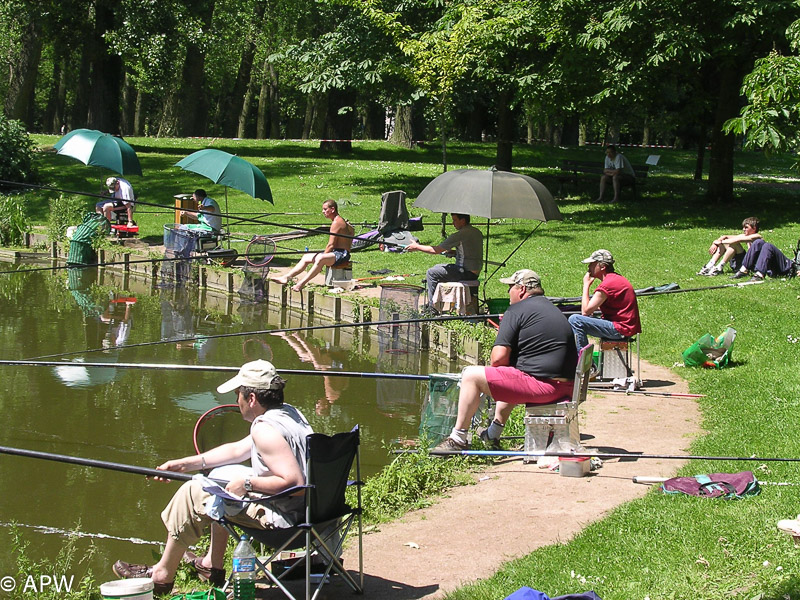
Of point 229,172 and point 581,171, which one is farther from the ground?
point 581,171

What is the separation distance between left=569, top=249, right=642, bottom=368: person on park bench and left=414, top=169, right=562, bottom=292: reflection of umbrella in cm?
167

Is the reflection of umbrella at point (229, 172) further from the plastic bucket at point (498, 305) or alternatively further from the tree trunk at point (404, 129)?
the tree trunk at point (404, 129)

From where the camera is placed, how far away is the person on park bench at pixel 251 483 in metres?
4.80

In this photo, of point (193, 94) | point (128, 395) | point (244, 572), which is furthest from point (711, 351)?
point (193, 94)

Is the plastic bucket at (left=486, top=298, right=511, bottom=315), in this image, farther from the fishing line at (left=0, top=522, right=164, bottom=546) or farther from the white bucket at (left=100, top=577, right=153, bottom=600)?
the white bucket at (left=100, top=577, right=153, bottom=600)

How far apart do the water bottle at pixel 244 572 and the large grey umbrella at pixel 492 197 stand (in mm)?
6547

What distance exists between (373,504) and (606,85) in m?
14.2

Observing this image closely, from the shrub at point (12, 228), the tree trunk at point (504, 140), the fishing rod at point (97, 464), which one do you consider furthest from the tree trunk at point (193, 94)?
the fishing rod at point (97, 464)

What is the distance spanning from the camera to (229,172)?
15336mm

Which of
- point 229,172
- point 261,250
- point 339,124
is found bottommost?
point 261,250

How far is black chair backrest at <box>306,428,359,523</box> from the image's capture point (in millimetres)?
4668

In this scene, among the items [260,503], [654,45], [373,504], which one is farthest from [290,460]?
[654,45]

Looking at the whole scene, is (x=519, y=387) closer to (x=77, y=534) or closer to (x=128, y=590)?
(x=77, y=534)

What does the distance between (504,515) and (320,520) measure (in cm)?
168
